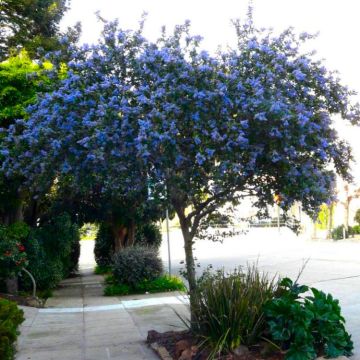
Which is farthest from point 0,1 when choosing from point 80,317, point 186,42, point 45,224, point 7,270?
point 186,42

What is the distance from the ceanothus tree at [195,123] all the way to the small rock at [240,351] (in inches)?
69.8

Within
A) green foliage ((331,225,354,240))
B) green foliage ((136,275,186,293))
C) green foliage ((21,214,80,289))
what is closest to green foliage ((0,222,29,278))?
green foliage ((21,214,80,289))

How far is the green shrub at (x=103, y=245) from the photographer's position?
20.4 m

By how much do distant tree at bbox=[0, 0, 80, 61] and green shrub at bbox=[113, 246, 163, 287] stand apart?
8005mm

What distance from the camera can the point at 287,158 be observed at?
6188 millimetres

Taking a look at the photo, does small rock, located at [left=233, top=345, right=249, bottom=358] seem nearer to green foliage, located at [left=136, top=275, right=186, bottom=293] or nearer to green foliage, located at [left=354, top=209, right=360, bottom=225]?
green foliage, located at [left=136, top=275, right=186, bottom=293]

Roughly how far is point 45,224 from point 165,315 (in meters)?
6.37

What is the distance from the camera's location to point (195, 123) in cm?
609

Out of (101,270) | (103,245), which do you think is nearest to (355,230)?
(101,270)

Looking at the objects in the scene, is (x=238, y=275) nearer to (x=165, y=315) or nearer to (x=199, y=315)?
(x=199, y=315)

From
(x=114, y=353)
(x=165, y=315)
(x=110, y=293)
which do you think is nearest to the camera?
(x=114, y=353)

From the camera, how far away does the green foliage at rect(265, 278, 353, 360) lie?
6.00m

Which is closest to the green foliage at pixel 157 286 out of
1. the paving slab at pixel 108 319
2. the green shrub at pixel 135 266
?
the green shrub at pixel 135 266

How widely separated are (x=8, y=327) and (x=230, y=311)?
2505 mm
